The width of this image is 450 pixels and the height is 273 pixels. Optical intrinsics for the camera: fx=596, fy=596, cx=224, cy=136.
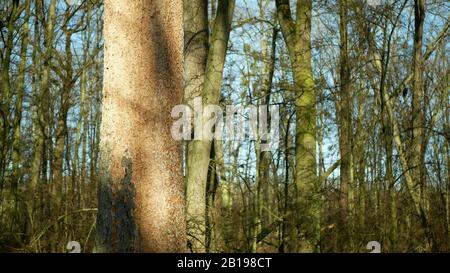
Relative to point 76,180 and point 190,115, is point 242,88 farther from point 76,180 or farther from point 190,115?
point 76,180

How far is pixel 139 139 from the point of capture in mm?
3965

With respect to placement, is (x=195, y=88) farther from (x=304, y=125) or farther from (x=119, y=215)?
(x=119, y=215)

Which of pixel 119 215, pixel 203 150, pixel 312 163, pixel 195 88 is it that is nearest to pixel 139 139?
pixel 119 215

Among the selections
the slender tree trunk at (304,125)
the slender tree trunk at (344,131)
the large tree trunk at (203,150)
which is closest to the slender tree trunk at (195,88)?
the large tree trunk at (203,150)

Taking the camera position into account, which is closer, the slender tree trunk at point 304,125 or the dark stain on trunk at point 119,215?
the dark stain on trunk at point 119,215

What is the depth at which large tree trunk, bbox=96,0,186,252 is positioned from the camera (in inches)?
154

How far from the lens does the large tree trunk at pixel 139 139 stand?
3918mm

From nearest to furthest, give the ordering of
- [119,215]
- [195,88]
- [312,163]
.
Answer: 1. [119,215]
2. [195,88]
3. [312,163]

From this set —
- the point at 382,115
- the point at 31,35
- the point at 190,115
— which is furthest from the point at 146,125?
the point at 31,35

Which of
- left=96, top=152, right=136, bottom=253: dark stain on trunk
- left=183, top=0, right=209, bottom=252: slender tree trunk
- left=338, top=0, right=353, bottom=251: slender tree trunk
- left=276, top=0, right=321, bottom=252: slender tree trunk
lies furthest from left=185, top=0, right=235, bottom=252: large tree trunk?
left=96, top=152, right=136, bottom=253: dark stain on trunk

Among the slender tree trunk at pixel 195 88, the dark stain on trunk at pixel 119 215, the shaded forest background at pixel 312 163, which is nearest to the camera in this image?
the dark stain on trunk at pixel 119 215

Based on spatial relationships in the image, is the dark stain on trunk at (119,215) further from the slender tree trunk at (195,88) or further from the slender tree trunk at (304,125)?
the slender tree trunk at (304,125)

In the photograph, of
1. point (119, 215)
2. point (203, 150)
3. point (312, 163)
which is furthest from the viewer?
point (312, 163)
